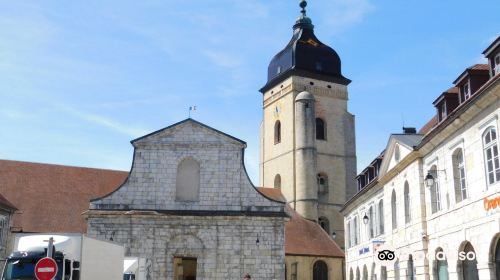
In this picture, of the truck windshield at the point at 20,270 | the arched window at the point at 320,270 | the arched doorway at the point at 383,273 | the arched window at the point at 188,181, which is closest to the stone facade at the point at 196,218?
the arched window at the point at 188,181

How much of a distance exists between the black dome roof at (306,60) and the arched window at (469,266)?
3767 cm

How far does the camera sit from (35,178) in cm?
3834

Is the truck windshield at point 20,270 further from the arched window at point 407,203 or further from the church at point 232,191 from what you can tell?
the arched window at point 407,203

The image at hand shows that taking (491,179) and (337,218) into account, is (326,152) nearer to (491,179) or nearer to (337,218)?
(337,218)

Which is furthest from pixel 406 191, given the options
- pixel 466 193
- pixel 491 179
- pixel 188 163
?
pixel 188 163

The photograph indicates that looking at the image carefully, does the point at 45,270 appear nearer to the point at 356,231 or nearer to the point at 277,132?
the point at 356,231

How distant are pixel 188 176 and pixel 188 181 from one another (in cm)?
24

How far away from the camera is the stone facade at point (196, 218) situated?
26578mm

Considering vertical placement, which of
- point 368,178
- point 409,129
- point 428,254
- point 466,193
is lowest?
point 428,254

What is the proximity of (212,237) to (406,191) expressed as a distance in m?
9.12

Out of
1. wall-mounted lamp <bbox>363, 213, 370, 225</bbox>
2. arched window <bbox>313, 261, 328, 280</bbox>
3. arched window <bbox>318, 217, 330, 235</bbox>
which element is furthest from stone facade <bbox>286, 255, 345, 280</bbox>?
wall-mounted lamp <bbox>363, 213, 370, 225</bbox>

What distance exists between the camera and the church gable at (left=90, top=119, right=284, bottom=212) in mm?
27219

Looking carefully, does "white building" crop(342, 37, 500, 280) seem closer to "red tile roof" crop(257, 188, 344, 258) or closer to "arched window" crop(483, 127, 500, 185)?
"arched window" crop(483, 127, 500, 185)

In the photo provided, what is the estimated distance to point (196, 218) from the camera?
26938 mm
